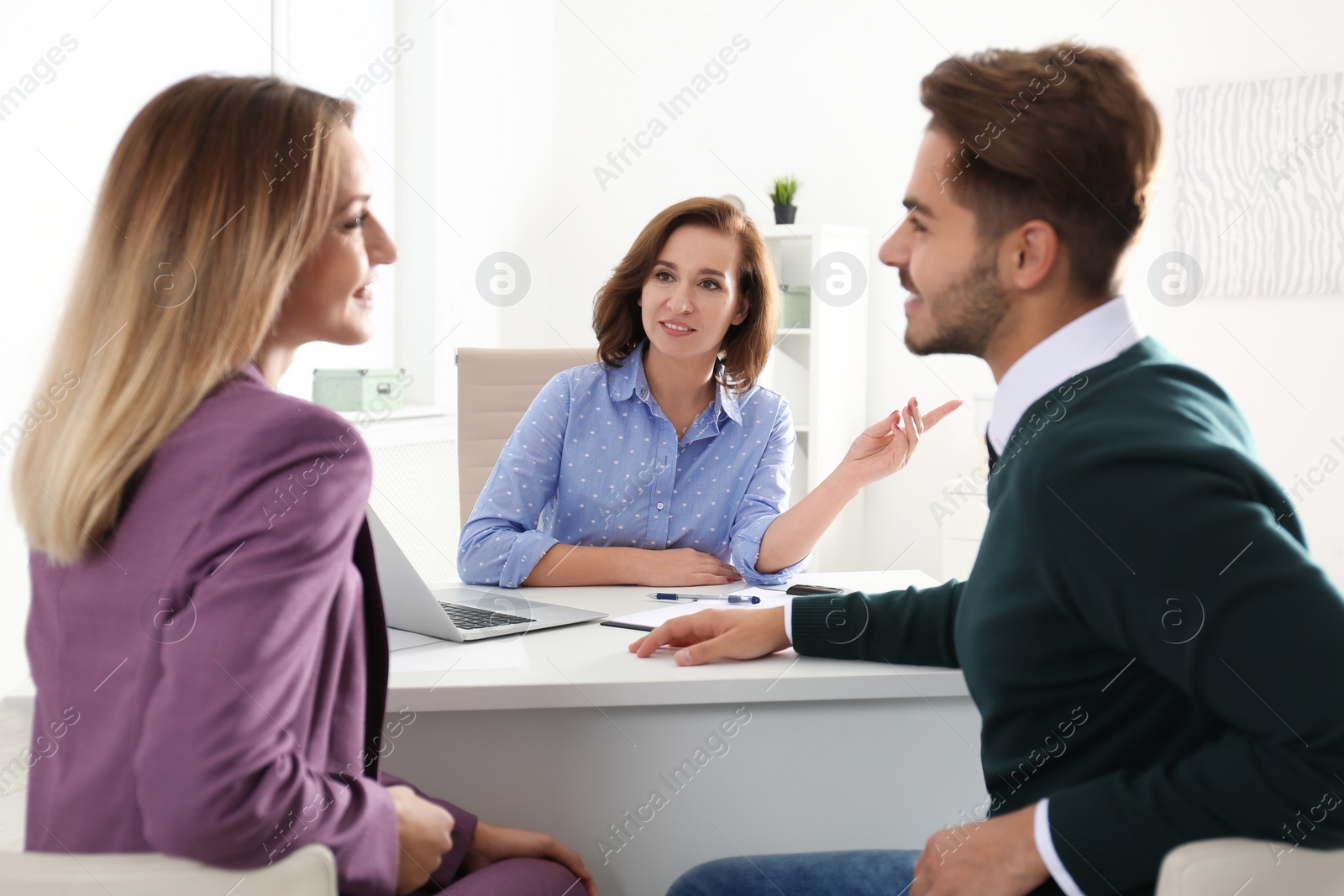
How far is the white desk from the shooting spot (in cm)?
126

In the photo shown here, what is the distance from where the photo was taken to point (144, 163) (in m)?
0.91

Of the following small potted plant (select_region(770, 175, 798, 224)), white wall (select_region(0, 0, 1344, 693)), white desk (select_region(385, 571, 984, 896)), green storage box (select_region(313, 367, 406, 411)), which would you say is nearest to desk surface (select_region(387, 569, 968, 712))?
white desk (select_region(385, 571, 984, 896))

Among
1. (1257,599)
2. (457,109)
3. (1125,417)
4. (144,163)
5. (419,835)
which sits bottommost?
(419,835)

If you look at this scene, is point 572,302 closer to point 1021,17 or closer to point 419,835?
point 1021,17

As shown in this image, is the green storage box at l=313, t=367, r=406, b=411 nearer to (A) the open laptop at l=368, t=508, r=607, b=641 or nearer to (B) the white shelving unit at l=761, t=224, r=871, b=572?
(B) the white shelving unit at l=761, t=224, r=871, b=572

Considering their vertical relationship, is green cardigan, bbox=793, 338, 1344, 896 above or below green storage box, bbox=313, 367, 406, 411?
above

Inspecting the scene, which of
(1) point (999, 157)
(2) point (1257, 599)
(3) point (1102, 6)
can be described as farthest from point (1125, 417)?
(3) point (1102, 6)

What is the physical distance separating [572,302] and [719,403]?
9.81 feet

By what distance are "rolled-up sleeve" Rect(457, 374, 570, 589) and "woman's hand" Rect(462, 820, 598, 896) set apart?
0.74 m

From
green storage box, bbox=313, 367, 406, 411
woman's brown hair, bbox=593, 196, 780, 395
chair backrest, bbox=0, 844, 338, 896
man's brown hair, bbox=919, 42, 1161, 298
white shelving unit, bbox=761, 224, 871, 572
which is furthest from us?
white shelving unit, bbox=761, 224, 871, 572

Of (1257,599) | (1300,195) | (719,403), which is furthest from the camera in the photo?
(1300,195)

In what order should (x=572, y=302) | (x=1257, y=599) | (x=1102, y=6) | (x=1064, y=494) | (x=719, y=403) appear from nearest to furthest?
(x=1257, y=599)
(x=1064, y=494)
(x=719, y=403)
(x=1102, y=6)
(x=572, y=302)

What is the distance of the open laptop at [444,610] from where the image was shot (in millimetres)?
1319

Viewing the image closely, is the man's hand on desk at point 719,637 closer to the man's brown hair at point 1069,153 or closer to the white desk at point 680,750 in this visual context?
the white desk at point 680,750
